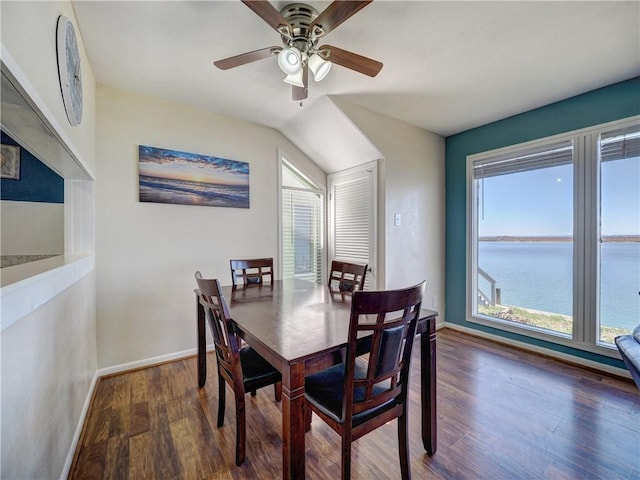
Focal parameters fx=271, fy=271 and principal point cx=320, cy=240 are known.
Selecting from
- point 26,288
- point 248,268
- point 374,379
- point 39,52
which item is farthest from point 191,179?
point 374,379

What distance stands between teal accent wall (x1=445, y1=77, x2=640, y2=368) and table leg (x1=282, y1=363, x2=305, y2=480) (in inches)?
117

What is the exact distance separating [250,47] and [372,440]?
2721 millimetres

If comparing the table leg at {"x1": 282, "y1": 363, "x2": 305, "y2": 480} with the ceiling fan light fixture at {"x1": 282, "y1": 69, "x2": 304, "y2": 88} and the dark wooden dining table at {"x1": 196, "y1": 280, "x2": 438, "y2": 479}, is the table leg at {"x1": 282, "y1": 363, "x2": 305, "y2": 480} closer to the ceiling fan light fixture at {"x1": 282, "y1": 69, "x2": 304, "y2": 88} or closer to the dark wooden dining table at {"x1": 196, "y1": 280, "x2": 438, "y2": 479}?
the dark wooden dining table at {"x1": 196, "y1": 280, "x2": 438, "y2": 479}

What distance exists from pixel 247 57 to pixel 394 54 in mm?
1081

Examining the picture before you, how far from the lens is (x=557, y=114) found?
2.71 meters

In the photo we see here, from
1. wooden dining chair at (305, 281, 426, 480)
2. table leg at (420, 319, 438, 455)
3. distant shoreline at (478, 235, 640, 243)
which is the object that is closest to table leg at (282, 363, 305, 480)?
wooden dining chair at (305, 281, 426, 480)

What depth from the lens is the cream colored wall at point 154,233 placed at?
7.92 ft

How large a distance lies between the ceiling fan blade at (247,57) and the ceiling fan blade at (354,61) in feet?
1.00

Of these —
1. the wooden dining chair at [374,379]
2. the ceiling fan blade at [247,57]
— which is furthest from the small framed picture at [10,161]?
the wooden dining chair at [374,379]

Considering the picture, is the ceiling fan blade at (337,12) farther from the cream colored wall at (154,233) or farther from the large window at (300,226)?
the large window at (300,226)

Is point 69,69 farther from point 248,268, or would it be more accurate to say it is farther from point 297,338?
point 297,338

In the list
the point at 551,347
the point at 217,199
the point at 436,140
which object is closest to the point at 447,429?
the point at 551,347

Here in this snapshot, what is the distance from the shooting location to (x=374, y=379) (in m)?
1.16

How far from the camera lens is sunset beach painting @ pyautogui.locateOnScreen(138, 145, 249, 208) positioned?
102 inches
